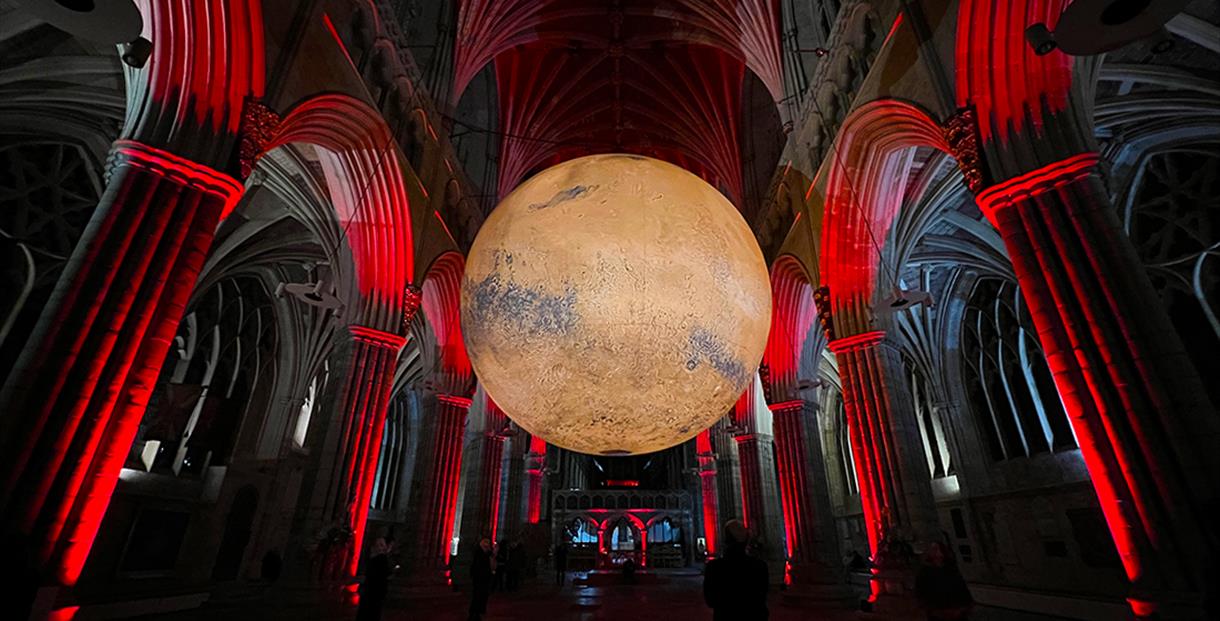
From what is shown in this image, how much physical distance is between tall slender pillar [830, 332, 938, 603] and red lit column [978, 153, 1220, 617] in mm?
3010

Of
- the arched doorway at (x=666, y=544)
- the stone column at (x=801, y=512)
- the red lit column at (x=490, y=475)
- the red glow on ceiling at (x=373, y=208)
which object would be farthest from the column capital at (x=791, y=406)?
the arched doorway at (x=666, y=544)

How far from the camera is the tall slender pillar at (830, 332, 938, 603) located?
668 centimetres

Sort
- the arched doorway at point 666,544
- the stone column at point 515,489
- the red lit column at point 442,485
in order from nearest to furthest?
the red lit column at point 442,485, the stone column at point 515,489, the arched doorway at point 666,544

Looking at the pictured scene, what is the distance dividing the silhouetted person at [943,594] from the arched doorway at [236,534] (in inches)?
656

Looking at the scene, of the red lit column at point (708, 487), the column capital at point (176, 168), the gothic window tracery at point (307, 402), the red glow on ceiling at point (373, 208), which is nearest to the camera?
the column capital at point (176, 168)

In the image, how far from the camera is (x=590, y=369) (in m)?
3.03

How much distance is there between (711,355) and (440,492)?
924 cm

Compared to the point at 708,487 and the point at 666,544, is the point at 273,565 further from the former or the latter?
the point at 666,544

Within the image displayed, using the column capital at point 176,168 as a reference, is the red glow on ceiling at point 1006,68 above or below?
above

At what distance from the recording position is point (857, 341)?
315 inches

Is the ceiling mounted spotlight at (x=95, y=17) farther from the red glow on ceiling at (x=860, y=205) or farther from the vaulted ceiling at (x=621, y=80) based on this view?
the vaulted ceiling at (x=621, y=80)

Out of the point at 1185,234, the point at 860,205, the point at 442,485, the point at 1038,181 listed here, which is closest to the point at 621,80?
the point at 860,205

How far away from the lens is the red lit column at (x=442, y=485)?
32.9 feet

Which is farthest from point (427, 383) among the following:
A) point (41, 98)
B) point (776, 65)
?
point (776, 65)
